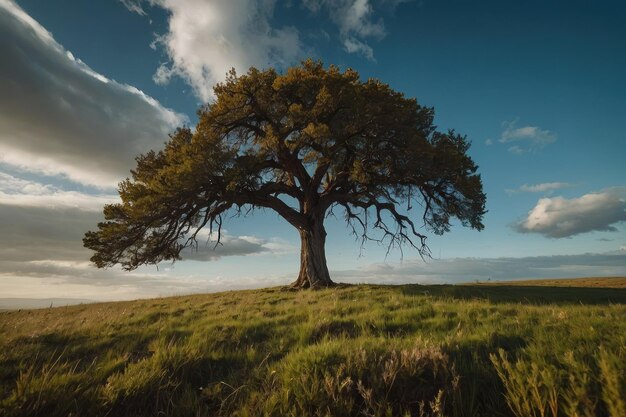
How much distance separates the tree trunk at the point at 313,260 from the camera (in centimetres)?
2145

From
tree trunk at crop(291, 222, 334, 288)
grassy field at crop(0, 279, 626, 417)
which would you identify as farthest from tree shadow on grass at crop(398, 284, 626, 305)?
grassy field at crop(0, 279, 626, 417)

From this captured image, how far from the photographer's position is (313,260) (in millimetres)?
21703

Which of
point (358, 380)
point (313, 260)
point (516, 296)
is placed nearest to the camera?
point (358, 380)

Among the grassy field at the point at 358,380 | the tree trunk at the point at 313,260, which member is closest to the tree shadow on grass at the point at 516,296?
the tree trunk at the point at 313,260

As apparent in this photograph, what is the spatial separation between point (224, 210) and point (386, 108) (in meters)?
11.5

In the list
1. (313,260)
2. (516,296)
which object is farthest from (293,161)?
(516,296)

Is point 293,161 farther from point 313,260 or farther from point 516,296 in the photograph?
point 516,296

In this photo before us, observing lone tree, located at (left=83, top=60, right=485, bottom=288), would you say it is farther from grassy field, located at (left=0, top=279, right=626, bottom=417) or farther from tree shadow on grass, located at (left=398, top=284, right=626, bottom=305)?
grassy field, located at (left=0, top=279, right=626, bottom=417)

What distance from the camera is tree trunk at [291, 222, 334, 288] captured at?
21453mm

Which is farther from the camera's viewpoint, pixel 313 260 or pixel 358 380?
pixel 313 260

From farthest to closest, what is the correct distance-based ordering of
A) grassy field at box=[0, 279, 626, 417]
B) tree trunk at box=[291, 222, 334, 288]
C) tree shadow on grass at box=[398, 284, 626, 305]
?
tree trunk at box=[291, 222, 334, 288]
tree shadow on grass at box=[398, 284, 626, 305]
grassy field at box=[0, 279, 626, 417]

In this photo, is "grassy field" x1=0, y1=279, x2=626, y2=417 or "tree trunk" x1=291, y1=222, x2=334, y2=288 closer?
"grassy field" x1=0, y1=279, x2=626, y2=417

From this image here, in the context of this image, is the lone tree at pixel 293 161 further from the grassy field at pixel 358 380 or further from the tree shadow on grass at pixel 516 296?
the grassy field at pixel 358 380

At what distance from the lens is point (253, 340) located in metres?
6.81
